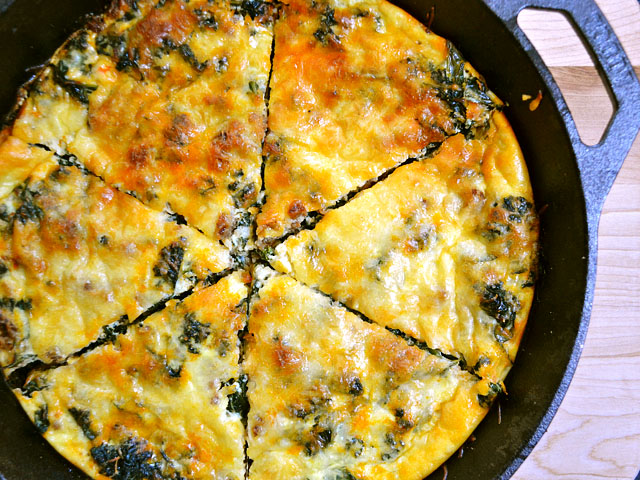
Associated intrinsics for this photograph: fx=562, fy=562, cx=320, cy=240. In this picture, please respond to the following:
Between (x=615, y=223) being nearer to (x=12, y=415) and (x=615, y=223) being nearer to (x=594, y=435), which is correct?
(x=594, y=435)

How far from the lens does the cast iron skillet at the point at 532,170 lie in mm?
2787

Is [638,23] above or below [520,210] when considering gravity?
above

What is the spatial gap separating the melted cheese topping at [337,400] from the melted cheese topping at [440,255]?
6.8 inches

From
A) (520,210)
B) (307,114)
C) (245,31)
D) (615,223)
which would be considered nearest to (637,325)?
(615,223)

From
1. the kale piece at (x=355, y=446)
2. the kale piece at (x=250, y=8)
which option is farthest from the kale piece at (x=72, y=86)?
the kale piece at (x=355, y=446)

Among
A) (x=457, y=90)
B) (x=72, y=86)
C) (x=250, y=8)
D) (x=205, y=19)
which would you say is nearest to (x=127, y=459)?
(x=72, y=86)

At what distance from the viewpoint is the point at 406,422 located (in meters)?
3.10

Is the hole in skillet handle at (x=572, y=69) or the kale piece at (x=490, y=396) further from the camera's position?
the hole in skillet handle at (x=572, y=69)

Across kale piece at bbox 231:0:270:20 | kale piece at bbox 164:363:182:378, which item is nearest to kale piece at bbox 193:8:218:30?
kale piece at bbox 231:0:270:20

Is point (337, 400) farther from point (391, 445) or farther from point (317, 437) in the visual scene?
point (391, 445)

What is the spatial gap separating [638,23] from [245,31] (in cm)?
241

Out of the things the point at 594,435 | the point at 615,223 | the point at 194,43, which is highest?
the point at 194,43

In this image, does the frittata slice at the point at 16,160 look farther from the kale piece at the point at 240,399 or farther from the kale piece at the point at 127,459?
the kale piece at the point at 240,399

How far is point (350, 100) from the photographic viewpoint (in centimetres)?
330
